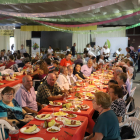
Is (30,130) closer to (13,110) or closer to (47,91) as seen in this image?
(13,110)

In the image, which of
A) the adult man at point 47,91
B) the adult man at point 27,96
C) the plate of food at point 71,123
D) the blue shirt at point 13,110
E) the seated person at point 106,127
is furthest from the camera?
the adult man at point 47,91

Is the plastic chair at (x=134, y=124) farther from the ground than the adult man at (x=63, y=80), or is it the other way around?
the adult man at (x=63, y=80)

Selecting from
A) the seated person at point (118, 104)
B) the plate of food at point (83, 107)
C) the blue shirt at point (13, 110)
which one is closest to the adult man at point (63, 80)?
the plate of food at point (83, 107)

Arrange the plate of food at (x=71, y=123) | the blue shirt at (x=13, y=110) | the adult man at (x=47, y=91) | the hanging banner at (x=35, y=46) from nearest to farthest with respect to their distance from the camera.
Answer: the plate of food at (x=71, y=123), the blue shirt at (x=13, y=110), the adult man at (x=47, y=91), the hanging banner at (x=35, y=46)

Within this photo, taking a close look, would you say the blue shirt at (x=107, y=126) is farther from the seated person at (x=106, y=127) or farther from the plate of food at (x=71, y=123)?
the plate of food at (x=71, y=123)

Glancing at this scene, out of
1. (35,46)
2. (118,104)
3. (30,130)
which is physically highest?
(35,46)

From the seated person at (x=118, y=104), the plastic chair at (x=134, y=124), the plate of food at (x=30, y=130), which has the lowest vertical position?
the plastic chair at (x=134, y=124)

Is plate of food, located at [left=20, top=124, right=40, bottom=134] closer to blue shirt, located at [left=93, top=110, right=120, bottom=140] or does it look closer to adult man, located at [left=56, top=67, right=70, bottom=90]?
blue shirt, located at [left=93, top=110, right=120, bottom=140]

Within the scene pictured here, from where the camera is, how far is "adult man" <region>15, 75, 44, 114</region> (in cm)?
352

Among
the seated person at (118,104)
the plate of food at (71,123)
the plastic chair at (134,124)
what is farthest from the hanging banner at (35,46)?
the plate of food at (71,123)

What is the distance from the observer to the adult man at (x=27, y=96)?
3523 mm

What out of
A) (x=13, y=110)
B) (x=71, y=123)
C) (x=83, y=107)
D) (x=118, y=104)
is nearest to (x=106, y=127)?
(x=71, y=123)

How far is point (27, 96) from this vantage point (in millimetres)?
3605

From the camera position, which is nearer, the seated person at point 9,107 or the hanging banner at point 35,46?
the seated person at point 9,107
